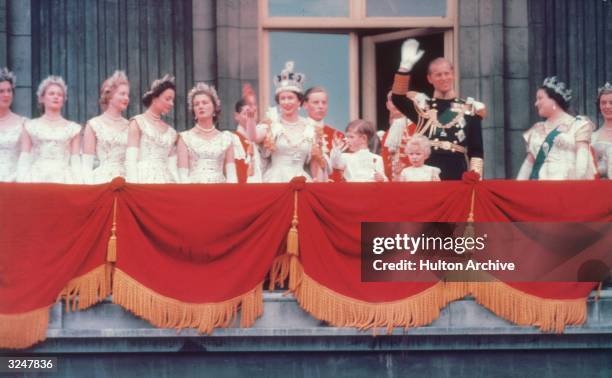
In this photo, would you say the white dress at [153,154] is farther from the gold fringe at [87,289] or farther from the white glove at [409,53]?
the white glove at [409,53]

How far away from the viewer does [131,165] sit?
506 inches

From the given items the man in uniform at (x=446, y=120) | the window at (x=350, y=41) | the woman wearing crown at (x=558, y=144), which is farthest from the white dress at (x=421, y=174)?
the window at (x=350, y=41)

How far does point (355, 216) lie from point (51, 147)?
2937 millimetres

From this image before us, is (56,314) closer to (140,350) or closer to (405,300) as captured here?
(140,350)

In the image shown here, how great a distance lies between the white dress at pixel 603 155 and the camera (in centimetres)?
1368

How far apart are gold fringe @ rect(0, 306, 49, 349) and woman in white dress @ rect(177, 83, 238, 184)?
6.67 ft

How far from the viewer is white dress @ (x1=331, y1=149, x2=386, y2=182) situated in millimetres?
13219

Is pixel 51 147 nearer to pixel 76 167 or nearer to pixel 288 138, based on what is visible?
pixel 76 167

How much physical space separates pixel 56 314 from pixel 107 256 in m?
0.64

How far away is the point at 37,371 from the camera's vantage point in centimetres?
1190

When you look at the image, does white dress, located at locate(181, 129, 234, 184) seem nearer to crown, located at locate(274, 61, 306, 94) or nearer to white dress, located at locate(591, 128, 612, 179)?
crown, located at locate(274, 61, 306, 94)

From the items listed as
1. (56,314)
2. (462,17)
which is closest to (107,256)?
(56,314)

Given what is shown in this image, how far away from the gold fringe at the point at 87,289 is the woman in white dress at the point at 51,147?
4.08 ft

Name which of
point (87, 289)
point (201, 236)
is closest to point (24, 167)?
point (87, 289)
